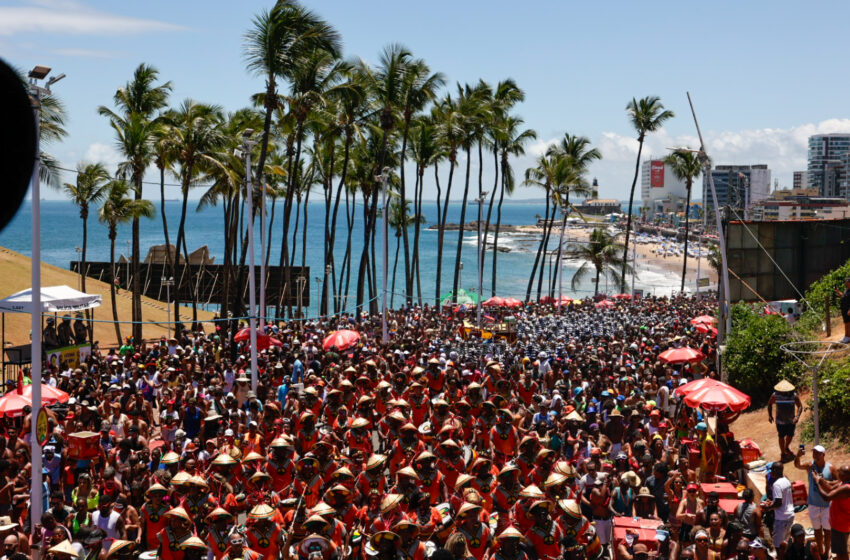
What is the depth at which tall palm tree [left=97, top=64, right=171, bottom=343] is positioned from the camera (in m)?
35.2

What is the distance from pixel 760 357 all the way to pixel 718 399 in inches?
259

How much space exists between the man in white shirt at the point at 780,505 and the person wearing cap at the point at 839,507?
426 millimetres

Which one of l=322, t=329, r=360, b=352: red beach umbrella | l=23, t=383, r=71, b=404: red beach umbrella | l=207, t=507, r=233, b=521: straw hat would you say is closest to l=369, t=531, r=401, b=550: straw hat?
l=207, t=507, r=233, b=521: straw hat

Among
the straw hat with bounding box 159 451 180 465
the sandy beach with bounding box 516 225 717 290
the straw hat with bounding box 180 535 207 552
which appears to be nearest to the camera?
the straw hat with bounding box 180 535 207 552

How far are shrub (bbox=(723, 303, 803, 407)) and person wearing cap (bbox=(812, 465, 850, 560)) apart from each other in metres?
9.10

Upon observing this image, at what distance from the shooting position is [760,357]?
20125 millimetres

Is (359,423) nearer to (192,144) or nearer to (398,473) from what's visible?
(398,473)

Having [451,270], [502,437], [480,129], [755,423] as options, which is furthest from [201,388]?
[451,270]

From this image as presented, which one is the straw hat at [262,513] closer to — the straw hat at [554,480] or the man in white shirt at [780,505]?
the straw hat at [554,480]

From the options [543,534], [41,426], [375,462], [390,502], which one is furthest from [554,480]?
[41,426]

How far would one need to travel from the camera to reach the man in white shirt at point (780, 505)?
416 inches

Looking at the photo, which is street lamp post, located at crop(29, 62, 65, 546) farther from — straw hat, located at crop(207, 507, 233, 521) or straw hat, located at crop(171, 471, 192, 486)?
straw hat, located at crop(207, 507, 233, 521)

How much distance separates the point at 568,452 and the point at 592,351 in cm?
1177

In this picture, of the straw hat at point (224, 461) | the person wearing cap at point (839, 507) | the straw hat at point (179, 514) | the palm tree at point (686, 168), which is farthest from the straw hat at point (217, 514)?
the palm tree at point (686, 168)
